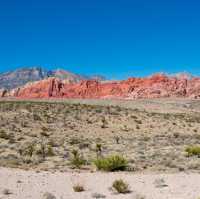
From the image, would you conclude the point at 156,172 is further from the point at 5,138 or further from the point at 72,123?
the point at 72,123

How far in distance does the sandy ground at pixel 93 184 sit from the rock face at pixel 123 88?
12679 centimetres

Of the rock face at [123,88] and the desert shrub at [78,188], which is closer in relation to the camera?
the desert shrub at [78,188]

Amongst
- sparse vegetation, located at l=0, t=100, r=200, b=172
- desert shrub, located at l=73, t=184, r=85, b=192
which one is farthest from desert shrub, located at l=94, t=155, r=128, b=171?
desert shrub, located at l=73, t=184, r=85, b=192

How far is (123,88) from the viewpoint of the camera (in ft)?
545

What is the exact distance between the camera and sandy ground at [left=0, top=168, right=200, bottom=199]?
1556 cm

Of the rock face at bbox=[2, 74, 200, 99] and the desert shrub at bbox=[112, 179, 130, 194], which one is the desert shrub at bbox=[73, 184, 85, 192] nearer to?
the desert shrub at bbox=[112, 179, 130, 194]

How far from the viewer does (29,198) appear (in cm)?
1499

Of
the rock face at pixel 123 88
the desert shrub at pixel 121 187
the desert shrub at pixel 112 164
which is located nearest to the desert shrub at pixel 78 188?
the desert shrub at pixel 121 187

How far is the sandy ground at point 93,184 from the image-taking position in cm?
1556

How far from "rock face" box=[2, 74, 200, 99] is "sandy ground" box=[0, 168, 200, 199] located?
127 meters

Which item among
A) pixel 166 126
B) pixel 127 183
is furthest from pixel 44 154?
pixel 166 126

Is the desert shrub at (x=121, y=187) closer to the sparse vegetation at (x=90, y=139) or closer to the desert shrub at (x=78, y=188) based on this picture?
the desert shrub at (x=78, y=188)

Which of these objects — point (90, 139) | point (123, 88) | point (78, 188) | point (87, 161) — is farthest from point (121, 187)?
point (123, 88)

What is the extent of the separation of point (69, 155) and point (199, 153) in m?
6.41
